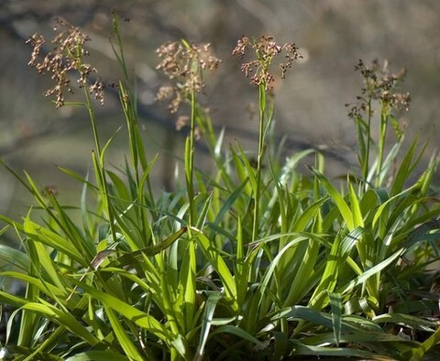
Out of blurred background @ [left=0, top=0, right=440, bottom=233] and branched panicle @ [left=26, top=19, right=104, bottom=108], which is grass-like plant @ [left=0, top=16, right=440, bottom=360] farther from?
blurred background @ [left=0, top=0, right=440, bottom=233]

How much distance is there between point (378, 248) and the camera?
60.6 inches

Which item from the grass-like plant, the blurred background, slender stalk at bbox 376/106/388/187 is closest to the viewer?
the grass-like plant

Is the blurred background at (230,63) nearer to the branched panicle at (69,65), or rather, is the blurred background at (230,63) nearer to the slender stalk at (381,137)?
the slender stalk at (381,137)

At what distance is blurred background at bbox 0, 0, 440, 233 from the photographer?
5129mm

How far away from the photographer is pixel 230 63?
5.25 metres

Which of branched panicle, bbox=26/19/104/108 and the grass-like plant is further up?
branched panicle, bbox=26/19/104/108

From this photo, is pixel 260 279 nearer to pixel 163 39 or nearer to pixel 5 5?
pixel 5 5

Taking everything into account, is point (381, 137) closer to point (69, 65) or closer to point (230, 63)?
point (69, 65)

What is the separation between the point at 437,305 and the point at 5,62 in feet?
15.9

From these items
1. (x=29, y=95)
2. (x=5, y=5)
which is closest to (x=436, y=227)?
(x=5, y=5)

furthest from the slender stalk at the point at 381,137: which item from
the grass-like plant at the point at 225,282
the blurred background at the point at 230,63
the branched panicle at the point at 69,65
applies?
the blurred background at the point at 230,63

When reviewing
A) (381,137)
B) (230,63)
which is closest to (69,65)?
(381,137)

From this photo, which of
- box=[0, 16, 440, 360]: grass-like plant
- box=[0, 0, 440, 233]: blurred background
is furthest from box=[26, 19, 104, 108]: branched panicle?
Result: box=[0, 0, 440, 233]: blurred background

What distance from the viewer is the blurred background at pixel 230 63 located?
5129 millimetres
